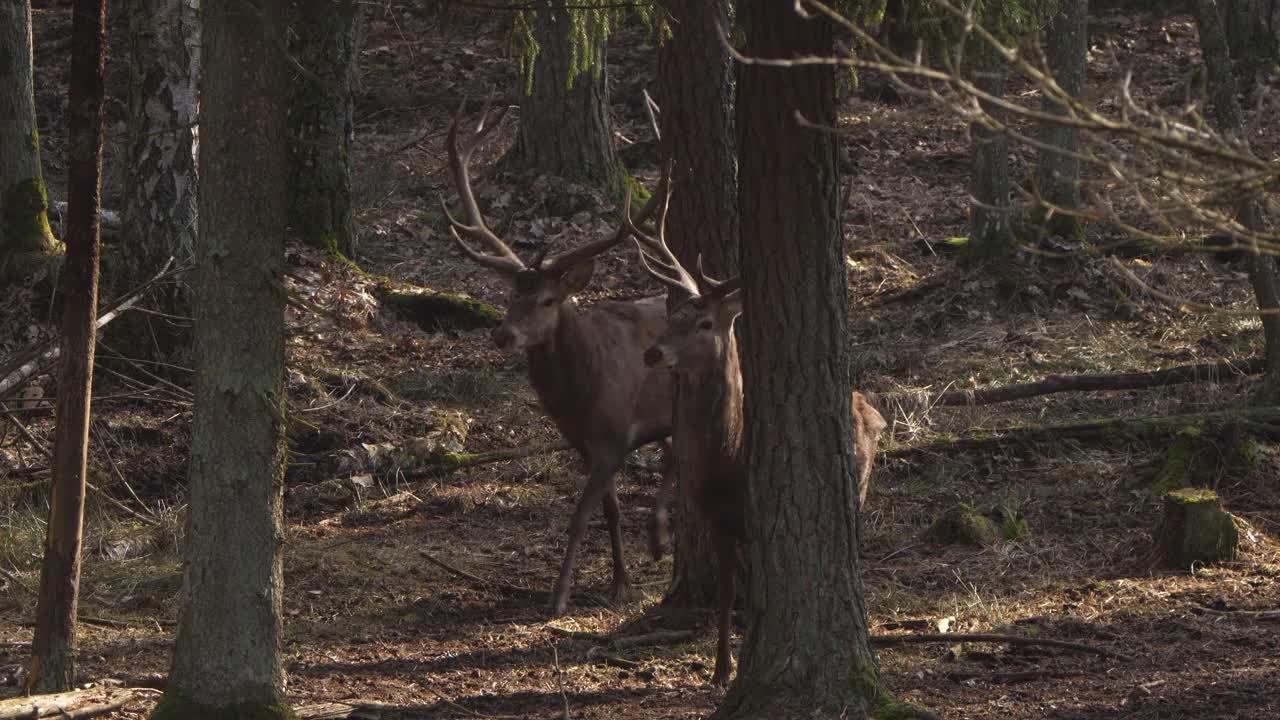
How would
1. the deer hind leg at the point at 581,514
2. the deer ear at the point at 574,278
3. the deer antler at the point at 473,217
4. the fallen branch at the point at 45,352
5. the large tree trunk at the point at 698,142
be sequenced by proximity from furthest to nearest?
the deer ear at the point at 574,278, the deer antler at the point at 473,217, the deer hind leg at the point at 581,514, the large tree trunk at the point at 698,142, the fallen branch at the point at 45,352

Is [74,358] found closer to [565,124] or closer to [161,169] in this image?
[161,169]

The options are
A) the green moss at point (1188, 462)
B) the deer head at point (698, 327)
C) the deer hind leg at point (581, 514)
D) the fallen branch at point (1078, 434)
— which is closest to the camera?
the deer head at point (698, 327)

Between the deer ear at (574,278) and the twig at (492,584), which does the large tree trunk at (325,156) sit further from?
the twig at (492,584)

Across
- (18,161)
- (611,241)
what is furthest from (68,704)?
(18,161)

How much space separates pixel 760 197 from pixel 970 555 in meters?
3.91

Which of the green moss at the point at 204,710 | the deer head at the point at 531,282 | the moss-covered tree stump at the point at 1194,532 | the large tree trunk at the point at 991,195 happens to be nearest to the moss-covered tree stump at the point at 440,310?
the deer head at the point at 531,282

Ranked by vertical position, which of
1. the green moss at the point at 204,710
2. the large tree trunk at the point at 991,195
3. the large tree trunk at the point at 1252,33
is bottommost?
the green moss at the point at 204,710

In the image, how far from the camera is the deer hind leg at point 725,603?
22.3ft

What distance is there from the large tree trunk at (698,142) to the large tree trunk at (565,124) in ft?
28.0

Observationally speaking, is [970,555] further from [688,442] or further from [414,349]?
[414,349]

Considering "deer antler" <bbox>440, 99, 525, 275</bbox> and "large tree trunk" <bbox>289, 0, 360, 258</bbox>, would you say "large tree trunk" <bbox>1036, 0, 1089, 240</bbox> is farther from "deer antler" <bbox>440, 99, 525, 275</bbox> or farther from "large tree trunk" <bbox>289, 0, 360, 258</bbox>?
"deer antler" <bbox>440, 99, 525, 275</bbox>

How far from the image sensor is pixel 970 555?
8688 millimetres

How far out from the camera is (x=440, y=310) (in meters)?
13.5

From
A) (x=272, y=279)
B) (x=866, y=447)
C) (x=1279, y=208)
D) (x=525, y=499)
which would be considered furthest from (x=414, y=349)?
(x=1279, y=208)
